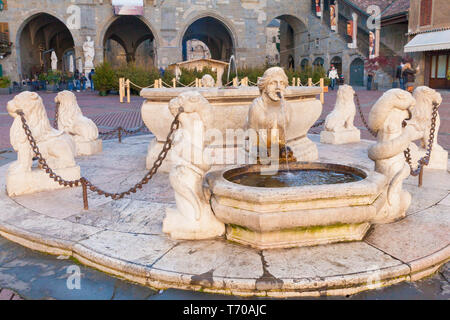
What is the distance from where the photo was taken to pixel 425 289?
269 centimetres

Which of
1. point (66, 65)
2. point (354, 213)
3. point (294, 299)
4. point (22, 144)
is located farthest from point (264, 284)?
point (66, 65)

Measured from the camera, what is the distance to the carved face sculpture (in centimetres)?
398

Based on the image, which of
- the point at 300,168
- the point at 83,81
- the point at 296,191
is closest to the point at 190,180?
the point at 296,191

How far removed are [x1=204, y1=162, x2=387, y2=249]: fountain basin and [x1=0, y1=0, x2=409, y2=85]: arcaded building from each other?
84.9ft

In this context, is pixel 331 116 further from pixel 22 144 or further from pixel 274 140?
pixel 22 144

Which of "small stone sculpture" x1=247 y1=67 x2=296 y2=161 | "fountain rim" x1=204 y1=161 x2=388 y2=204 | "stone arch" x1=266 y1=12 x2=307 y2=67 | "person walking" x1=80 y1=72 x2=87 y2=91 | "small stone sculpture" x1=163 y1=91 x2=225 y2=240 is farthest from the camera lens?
"stone arch" x1=266 y1=12 x2=307 y2=67

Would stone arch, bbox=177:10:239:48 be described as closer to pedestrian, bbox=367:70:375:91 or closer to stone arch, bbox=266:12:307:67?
stone arch, bbox=266:12:307:67

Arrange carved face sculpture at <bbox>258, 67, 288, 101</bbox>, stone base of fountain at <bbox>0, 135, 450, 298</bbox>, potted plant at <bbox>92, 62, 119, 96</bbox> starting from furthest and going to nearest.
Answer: potted plant at <bbox>92, 62, 119, 96</bbox> → carved face sculpture at <bbox>258, 67, 288, 101</bbox> → stone base of fountain at <bbox>0, 135, 450, 298</bbox>

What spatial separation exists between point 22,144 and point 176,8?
2690 centimetres

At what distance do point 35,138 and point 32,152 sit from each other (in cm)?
21

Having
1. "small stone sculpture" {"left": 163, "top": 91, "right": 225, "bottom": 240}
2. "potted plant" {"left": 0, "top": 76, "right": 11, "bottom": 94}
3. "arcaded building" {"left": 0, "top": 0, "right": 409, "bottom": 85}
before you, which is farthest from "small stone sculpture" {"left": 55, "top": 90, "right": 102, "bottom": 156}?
"arcaded building" {"left": 0, "top": 0, "right": 409, "bottom": 85}

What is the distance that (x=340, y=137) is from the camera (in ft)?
24.9

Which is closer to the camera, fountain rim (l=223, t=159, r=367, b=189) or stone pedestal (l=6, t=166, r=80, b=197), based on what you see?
fountain rim (l=223, t=159, r=367, b=189)
